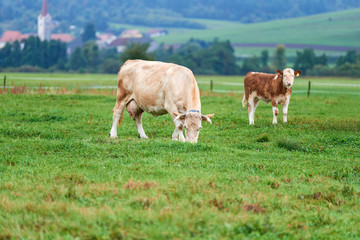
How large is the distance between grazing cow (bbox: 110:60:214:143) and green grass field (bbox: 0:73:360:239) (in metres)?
0.88

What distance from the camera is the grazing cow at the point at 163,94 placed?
1375cm

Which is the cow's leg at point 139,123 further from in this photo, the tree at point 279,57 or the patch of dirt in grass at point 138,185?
the tree at point 279,57

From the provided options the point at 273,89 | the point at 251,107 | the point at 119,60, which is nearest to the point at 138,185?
the point at 251,107

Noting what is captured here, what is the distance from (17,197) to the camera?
823cm

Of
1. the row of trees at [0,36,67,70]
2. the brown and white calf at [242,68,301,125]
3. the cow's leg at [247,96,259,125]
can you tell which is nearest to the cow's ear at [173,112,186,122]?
the cow's leg at [247,96,259,125]

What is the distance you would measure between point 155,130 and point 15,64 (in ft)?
439

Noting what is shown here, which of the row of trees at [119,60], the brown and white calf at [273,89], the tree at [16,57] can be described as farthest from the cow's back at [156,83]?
the tree at [16,57]

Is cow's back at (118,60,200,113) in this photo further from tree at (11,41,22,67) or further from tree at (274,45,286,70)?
tree at (274,45,286,70)

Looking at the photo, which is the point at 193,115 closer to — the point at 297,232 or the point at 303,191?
the point at 303,191

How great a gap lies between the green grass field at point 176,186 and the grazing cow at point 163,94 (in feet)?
2.89

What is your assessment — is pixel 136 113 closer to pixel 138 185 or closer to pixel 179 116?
pixel 179 116

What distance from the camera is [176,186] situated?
8.81 meters

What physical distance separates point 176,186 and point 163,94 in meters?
6.20

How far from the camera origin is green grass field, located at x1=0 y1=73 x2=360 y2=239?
6.75 meters
